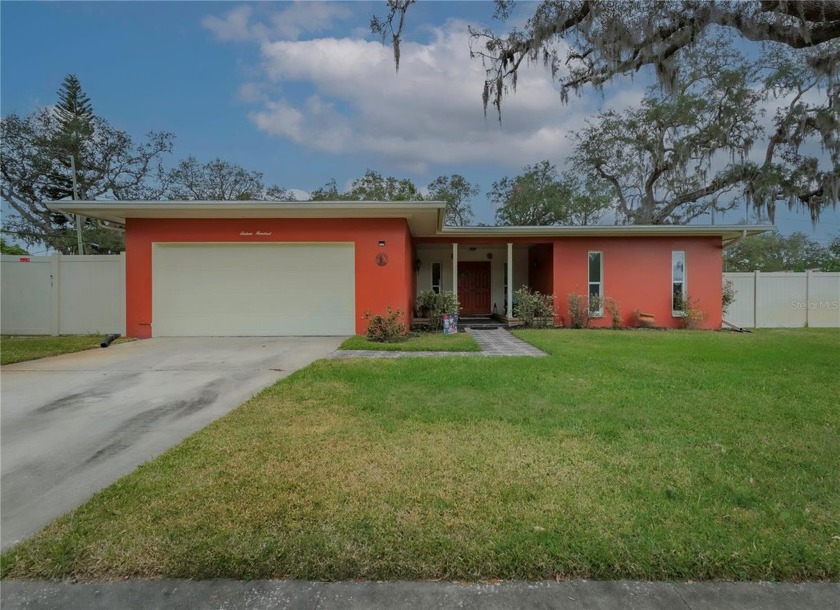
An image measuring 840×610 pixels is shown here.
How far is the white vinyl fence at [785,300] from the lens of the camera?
12.3 metres

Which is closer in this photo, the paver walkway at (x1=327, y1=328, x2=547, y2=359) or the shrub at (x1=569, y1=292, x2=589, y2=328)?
the paver walkway at (x1=327, y1=328, x2=547, y2=359)

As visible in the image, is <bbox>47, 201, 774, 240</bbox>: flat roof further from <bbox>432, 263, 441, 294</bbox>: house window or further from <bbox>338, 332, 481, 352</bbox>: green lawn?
<bbox>432, 263, 441, 294</bbox>: house window

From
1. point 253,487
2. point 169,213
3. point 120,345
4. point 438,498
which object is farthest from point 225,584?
point 169,213

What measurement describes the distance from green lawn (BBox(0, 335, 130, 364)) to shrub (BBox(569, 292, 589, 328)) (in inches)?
432

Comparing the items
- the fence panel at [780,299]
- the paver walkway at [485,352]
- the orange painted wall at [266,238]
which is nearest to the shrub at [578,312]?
the paver walkway at [485,352]

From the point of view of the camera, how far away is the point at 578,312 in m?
11.5

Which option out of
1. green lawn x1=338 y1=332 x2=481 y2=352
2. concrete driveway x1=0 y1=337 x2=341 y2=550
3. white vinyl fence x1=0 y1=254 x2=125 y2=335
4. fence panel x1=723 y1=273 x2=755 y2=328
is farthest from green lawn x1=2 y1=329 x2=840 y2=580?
fence panel x1=723 y1=273 x2=755 y2=328

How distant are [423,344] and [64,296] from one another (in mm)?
8953

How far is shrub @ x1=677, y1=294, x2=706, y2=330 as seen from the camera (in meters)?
11.5

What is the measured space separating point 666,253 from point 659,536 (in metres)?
11.5

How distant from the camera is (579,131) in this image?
20953 millimetres

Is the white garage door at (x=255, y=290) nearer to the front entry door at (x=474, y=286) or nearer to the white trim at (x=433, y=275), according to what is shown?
the white trim at (x=433, y=275)

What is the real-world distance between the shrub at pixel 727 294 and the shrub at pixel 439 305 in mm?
7932

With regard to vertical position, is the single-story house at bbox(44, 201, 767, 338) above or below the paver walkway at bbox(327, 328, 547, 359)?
above
